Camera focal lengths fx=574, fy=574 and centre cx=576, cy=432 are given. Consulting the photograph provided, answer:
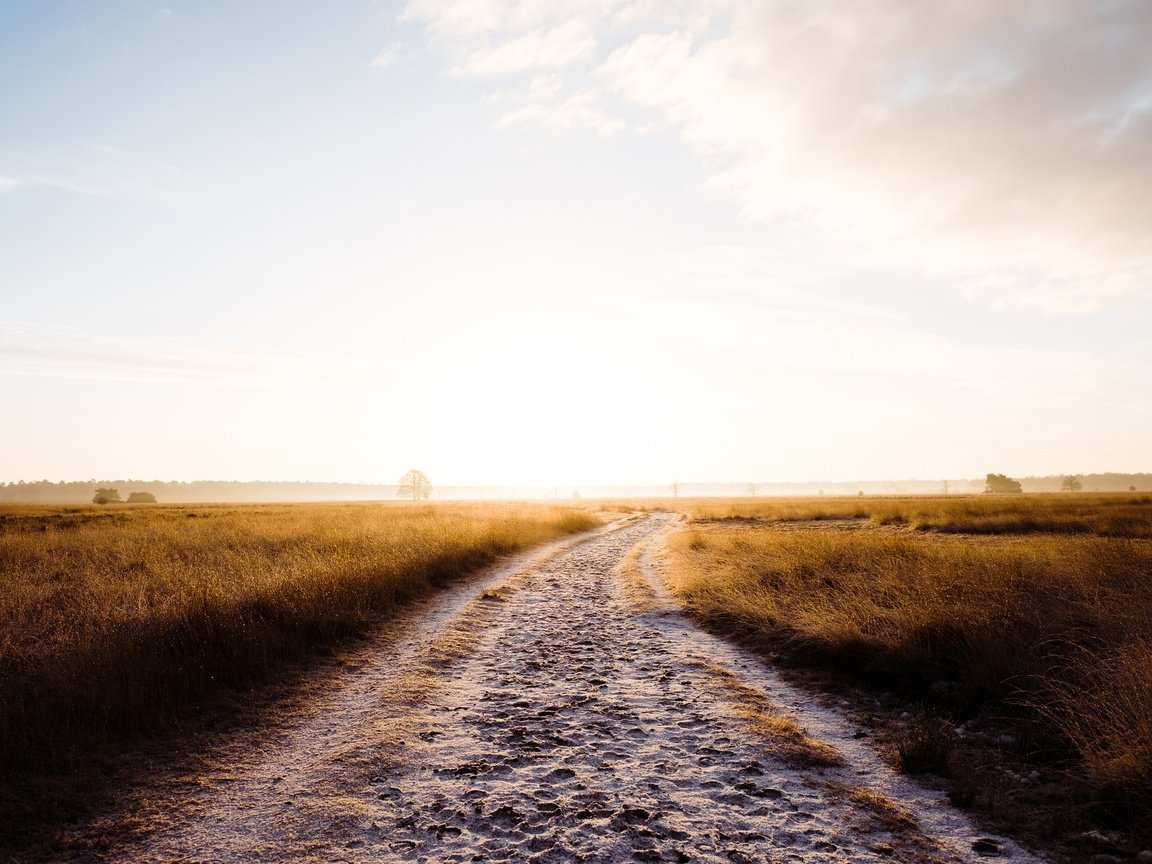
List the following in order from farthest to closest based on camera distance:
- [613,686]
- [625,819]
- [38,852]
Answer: [613,686], [625,819], [38,852]

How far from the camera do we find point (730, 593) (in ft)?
47.2

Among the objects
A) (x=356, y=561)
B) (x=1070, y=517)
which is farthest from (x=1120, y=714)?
(x=1070, y=517)

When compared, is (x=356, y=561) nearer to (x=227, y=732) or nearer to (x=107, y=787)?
(x=227, y=732)

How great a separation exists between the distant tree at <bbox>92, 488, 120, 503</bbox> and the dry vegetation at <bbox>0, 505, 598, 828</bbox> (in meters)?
129

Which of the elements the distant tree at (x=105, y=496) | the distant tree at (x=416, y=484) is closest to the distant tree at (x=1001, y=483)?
the distant tree at (x=416, y=484)

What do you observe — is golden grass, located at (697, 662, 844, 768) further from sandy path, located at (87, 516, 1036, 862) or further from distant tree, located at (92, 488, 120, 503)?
distant tree, located at (92, 488, 120, 503)

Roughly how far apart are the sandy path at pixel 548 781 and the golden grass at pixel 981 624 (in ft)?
4.99

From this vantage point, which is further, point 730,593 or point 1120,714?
point 730,593

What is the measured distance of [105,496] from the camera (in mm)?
129625

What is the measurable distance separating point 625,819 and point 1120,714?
5.10 metres

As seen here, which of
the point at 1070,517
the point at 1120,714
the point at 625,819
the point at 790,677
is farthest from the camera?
the point at 1070,517

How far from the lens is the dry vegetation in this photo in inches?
254

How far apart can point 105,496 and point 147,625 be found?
156 metres

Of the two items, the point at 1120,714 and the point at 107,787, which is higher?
the point at 1120,714
